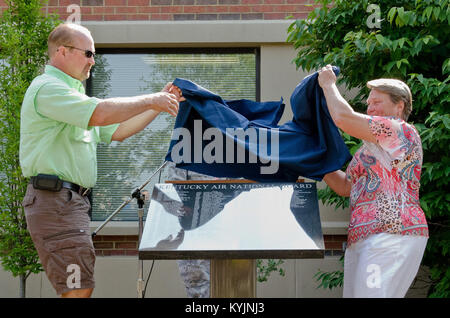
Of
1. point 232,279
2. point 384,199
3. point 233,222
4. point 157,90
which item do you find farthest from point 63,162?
point 157,90

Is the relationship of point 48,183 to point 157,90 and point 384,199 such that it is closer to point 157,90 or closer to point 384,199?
point 384,199

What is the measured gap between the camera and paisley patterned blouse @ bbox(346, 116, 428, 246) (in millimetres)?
3320

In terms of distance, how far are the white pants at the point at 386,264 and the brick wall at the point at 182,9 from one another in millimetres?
4203

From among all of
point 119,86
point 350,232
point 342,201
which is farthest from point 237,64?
point 350,232

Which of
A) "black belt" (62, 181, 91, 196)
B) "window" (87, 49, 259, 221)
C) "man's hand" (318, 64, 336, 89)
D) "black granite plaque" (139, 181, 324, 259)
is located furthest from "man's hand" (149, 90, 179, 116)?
"window" (87, 49, 259, 221)

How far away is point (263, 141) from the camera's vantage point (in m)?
3.89

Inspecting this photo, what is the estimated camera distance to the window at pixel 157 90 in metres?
7.18

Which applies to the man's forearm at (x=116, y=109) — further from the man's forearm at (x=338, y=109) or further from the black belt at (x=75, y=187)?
the man's forearm at (x=338, y=109)

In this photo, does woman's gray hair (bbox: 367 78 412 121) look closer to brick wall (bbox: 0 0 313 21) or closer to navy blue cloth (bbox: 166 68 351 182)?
navy blue cloth (bbox: 166 68 351 182)

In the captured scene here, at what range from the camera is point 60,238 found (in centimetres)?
338

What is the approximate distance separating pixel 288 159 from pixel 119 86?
3952mm

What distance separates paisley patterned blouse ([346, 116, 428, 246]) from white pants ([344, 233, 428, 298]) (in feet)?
0.15

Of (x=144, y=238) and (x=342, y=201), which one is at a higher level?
(x=144, y=238)
